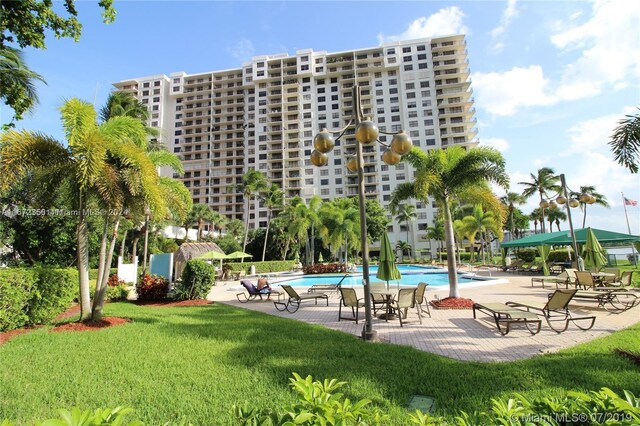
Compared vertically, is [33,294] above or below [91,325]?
above

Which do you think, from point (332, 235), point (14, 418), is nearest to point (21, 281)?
point (14, 418)

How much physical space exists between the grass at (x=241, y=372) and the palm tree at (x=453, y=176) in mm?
5986

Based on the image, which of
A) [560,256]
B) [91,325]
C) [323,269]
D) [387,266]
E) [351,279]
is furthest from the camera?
[323,269]

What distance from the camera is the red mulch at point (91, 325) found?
777cm

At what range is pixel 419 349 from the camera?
6121 mm

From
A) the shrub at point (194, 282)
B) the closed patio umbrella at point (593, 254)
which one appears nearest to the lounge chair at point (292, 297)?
the shrub at point (194, 282)

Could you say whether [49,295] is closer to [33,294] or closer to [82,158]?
[33,294]

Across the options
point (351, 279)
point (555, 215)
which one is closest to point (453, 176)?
point (351, 279)

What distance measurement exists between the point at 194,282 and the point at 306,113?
232ft

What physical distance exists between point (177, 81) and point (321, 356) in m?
98.9

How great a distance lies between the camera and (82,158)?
26.9 feet

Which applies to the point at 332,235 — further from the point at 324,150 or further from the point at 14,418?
the point at 14,418

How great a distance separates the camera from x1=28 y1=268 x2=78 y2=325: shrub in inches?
315

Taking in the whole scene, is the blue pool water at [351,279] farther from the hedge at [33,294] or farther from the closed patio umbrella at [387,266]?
the hedge at [33,294]
